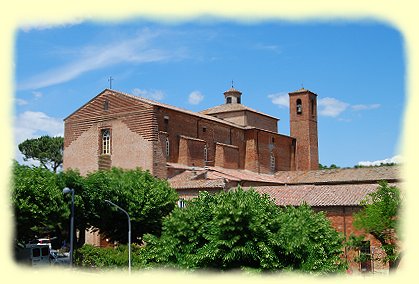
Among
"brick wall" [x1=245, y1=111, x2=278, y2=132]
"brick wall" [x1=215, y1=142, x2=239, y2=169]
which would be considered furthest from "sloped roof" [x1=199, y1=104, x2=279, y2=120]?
"brick wall" [x1=215, y1=142, x2=239, y2=169]

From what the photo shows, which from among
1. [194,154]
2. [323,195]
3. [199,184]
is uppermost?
[194,154]

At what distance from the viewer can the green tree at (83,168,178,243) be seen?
90.0 ft

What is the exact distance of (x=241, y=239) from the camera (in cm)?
1650

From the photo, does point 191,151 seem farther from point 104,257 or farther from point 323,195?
point 104,257

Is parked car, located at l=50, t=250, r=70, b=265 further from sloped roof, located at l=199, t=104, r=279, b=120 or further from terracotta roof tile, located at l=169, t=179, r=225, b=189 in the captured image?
sloped roof, located at l=199, t=104, r=279, b=120

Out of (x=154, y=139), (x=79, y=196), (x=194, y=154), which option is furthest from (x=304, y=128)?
(x=79, y=196)

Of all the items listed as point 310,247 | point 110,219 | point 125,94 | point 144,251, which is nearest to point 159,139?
point 125,94

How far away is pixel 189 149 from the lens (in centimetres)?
3925

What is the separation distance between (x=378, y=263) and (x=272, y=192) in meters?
9.06

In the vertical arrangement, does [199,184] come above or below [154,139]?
below

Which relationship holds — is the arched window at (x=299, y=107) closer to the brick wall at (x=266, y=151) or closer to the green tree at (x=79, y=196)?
the brick wall at (x=266, y=151)

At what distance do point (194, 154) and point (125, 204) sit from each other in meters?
12.3

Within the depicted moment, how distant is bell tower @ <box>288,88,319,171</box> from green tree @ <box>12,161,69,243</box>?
112ft

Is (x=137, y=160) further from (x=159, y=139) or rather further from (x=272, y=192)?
(x=272, y=192)
